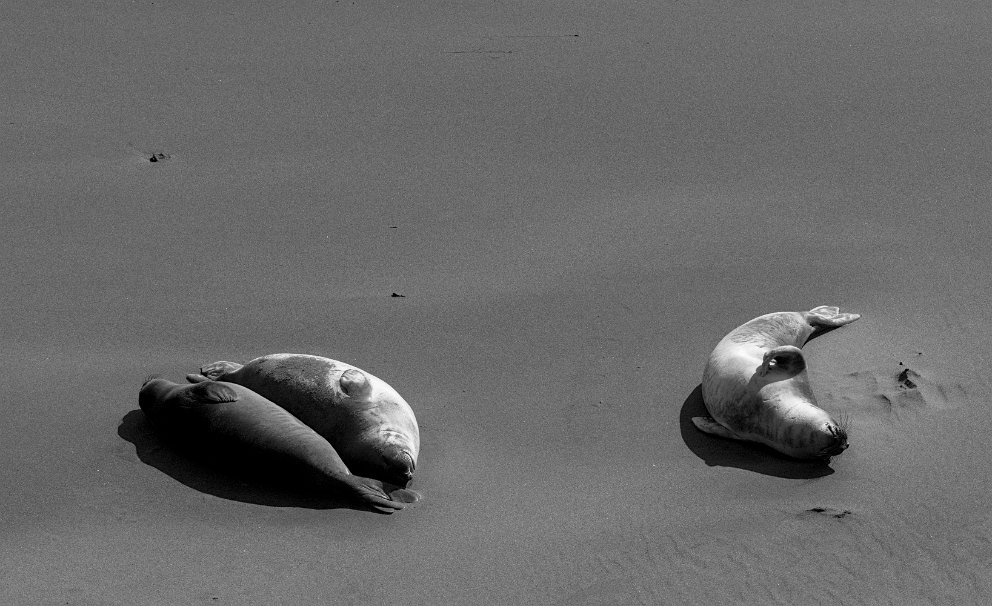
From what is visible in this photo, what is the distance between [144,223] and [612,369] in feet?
10.6

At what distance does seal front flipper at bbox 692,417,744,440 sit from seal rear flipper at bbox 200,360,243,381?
2272mm

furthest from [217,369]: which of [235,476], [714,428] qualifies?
[714,428]

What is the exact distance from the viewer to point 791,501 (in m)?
5.05

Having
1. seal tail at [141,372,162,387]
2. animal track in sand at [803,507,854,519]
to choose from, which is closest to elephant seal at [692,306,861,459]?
animal track in sand at [803,507,854,519]

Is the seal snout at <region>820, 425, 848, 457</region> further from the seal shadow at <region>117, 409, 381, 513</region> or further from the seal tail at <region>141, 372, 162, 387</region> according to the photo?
the seal tail at <region>141, 372, 162, 387</region>

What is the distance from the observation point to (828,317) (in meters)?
6.39

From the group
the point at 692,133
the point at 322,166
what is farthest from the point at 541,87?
the point at 322,166

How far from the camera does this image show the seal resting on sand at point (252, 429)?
16.1ft

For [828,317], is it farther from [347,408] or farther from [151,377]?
[151,377]

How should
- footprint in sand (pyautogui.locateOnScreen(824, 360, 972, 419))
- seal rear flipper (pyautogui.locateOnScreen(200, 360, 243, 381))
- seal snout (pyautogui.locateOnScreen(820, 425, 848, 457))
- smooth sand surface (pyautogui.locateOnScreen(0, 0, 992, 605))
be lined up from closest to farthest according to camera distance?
smooth sand surface (pyautogui.locateOnScreen(0, 0, 992, 605)) → seal snout (pyautogui.locateOnScreen(820, 425, 848, 457)) → footprint in sand (pyautogui.locateOnScreen(824, 360, 972, 419)) → seal rear flipper (pyautogui.locateOnScreen(200, 360, 243, 381))

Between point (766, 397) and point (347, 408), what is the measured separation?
6.23 ft

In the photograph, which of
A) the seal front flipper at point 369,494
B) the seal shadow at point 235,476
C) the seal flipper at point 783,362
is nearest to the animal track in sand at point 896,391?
the seal flipper at point 783,362

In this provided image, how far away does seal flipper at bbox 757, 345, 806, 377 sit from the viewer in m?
5.52

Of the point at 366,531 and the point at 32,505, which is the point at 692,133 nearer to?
the point at 366,531
